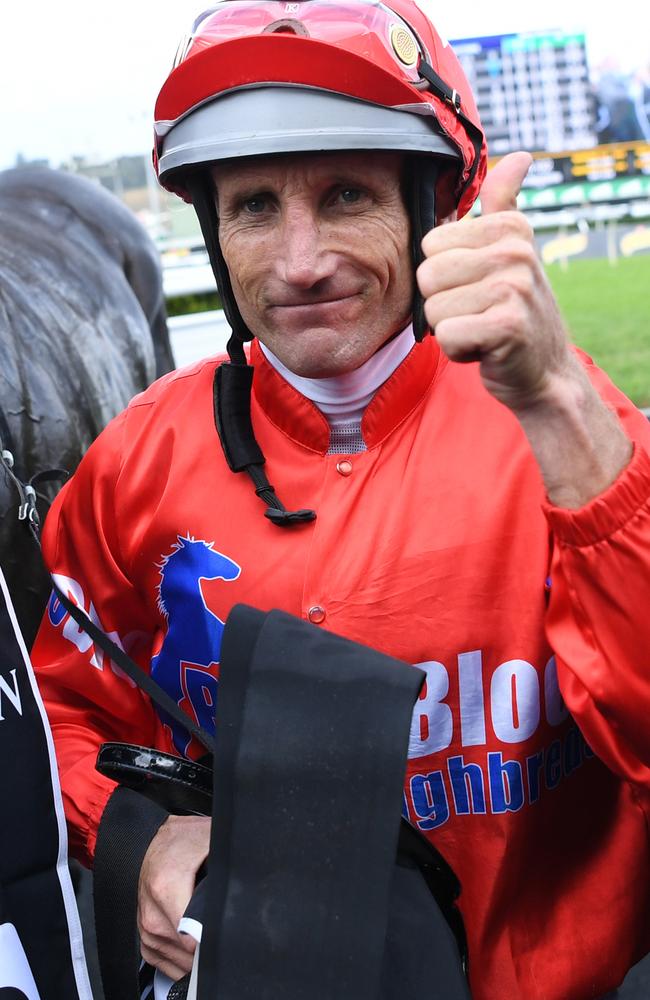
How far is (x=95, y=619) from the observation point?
2021mm

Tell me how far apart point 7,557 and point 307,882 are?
5.22 ft

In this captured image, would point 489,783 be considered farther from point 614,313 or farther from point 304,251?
point 614,313

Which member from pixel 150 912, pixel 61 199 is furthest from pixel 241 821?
pixel 61 199

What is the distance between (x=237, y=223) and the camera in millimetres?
1748

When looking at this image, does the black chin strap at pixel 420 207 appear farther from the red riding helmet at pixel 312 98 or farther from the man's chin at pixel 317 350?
the man's chin at pixel 317 350

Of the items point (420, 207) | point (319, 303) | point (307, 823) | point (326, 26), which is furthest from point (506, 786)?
point (326, 26)

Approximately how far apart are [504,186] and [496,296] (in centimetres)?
15

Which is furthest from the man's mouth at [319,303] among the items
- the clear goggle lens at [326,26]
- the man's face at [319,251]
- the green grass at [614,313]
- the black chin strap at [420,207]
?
the green grass at [614,313]

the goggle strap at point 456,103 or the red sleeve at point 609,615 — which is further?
the goggle strap at point 456,103

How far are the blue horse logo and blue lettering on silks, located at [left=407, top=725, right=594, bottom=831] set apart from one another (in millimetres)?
367

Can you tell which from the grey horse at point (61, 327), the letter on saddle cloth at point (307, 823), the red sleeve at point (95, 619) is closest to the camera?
the letter on saddle cloth at point (307, 823)

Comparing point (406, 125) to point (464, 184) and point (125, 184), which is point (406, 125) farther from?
point (125, 184)

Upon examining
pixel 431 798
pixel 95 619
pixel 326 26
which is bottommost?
pixel 431 798

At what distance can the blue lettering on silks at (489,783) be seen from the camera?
65.6 inches
